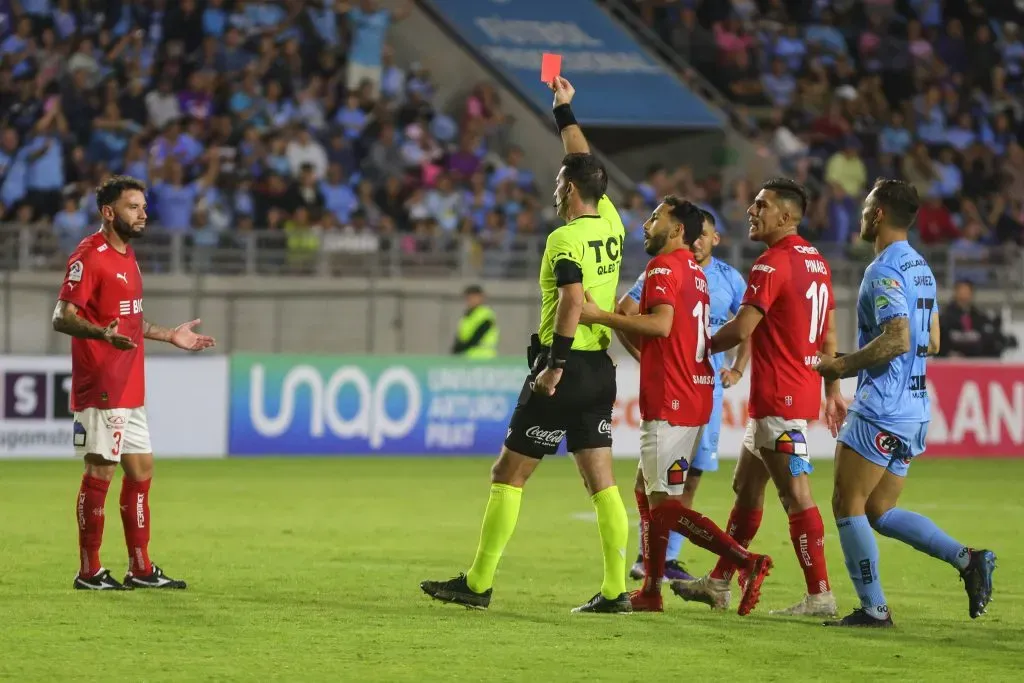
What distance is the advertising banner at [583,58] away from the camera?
2767cm

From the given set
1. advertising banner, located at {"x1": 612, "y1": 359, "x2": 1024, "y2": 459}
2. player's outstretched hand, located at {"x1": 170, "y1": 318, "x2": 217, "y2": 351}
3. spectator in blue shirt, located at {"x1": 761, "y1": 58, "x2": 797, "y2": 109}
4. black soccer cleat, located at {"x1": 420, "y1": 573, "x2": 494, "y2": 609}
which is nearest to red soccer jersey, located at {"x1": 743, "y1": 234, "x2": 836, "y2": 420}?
black soccer cleat, located at {"x1": 420, "y1": 573, "x2": 494, "y2": 609}

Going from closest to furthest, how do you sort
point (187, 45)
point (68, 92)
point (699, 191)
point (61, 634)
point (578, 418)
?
point (61, 634) → point (578, 418) → point (68, 92) → point (187, 45) → point (699, 191)

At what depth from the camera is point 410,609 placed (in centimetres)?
897

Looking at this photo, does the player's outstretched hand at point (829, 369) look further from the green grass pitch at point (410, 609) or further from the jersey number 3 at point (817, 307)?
the green grass pitch at point (410, 609)

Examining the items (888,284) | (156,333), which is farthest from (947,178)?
(156,333)

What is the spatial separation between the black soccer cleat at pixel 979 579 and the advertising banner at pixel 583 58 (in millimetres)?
19353

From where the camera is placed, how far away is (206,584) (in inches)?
391

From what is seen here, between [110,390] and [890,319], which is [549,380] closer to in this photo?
[890,319]

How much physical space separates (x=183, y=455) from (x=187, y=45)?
6.93 metres

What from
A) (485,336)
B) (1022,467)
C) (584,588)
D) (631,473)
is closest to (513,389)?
(485,336)

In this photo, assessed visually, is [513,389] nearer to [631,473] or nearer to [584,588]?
[631,473]

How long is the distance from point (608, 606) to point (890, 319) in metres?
2.07

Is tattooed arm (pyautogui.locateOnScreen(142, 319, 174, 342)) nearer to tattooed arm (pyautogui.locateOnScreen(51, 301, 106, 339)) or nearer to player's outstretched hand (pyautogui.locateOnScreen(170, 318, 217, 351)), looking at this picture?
player's outstretched hand (pyautogui.locateOnScreen(170, 318, 217, 351))

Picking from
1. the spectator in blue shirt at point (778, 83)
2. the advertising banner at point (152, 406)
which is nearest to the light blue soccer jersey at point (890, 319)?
the advertising banner at point (152, 406)
